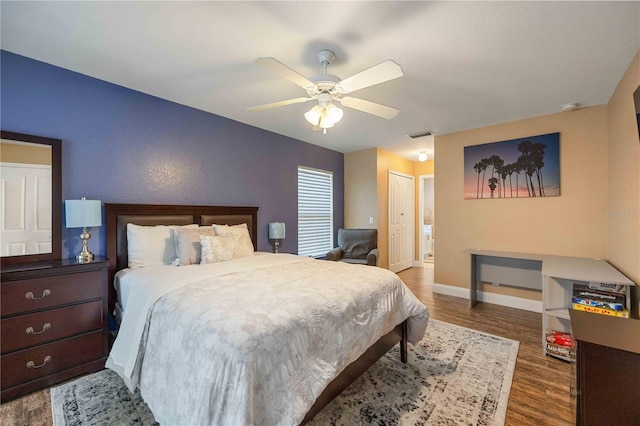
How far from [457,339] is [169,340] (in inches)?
105

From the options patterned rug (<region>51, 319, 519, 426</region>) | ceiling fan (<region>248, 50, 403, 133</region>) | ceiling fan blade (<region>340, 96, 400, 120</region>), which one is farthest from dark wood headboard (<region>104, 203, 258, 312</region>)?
ceiling fan blade (<region>340, 96, 400, 120</region>)

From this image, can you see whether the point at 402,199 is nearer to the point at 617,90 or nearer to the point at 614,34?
the point at 617,90

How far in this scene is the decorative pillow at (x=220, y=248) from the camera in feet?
8.61

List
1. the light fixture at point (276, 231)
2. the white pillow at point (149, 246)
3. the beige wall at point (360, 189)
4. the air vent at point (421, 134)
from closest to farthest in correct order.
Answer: the white pillow at point (149, 246) → the light fixture at point (276, 231) → the air vent at point (421, 134) → the beige wall at point (360, 189)

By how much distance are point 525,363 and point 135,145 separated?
428 centimetres

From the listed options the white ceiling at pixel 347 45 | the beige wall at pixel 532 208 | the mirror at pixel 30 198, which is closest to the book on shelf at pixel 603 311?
the beige wall at pixel 532 208

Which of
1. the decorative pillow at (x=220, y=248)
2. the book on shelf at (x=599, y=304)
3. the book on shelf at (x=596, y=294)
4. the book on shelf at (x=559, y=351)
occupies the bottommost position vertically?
the book on shelf at (x=559, y=351)

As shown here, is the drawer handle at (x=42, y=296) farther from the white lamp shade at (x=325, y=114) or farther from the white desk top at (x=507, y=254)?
the white desk top at (x=507, y=254)

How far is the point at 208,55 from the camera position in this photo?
7.17 feet

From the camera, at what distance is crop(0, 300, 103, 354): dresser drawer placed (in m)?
1.86

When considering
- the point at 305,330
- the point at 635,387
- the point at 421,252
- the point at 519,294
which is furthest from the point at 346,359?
the point at 421,252

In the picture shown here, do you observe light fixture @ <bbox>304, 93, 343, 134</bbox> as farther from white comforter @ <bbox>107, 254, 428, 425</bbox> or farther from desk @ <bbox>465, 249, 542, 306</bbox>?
desk @ <bbox>465, 249, 542, 306</bbox>

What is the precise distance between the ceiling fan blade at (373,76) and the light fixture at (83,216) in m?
2.31

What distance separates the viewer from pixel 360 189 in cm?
539
